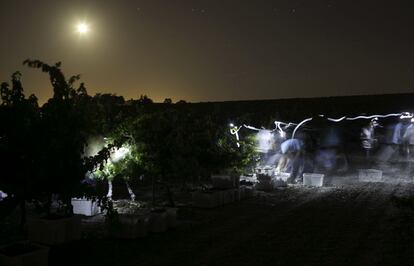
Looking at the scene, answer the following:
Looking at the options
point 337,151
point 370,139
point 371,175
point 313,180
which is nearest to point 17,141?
point 313,180

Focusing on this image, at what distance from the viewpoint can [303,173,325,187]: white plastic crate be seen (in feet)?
52.5

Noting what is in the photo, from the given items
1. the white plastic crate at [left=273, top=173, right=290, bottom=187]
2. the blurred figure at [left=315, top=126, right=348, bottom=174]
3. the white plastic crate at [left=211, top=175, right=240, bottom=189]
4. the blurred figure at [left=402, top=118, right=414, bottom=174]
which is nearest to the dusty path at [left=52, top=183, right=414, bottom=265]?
the white plastic crate at [left=211, top=175, right=240, bottom=189]

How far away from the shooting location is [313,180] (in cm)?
1616

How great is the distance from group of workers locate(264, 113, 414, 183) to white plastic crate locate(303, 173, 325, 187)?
37.1 inches

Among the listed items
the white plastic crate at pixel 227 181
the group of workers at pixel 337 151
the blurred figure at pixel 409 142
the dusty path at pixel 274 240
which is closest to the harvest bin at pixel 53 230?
the dusty path at pixel 274 240

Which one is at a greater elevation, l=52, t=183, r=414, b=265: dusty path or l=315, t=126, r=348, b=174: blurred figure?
l=315, t=126, r=348, b=174: blurred figure

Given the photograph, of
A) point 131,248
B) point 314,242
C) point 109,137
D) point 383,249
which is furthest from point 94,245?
point 383,249

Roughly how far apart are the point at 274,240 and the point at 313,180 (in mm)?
8501

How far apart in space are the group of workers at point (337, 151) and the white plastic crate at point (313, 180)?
3.10 feet

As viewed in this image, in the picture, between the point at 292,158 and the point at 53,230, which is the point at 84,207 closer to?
the point at 53,230

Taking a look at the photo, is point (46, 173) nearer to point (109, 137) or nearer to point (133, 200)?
point (109, 137)

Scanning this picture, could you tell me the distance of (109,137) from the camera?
10055 mm

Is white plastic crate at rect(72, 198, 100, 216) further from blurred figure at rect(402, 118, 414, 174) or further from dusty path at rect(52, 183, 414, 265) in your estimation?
blurred figure at rect(402, 118, 414, 174)

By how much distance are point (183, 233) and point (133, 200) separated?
14.6ft
